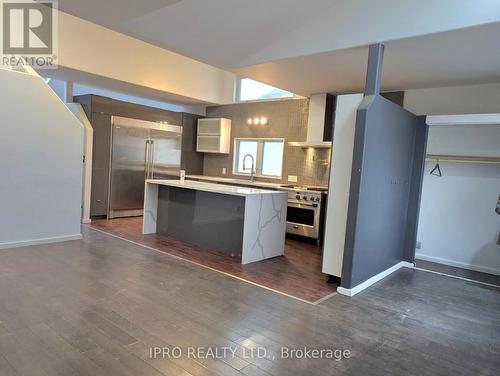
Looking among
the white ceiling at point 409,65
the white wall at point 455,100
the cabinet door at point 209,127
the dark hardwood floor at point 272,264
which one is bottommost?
the dark hardwood floor at point 272,264

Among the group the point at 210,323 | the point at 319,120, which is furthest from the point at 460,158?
the point at 210,323

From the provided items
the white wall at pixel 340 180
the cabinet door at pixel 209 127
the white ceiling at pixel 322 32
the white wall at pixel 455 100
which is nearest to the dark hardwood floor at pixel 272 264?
the white wall at pixel 340 180

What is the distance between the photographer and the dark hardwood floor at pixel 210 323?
6.89 ft

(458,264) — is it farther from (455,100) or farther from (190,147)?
(190,147)

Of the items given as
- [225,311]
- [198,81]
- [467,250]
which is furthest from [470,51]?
[198,81]

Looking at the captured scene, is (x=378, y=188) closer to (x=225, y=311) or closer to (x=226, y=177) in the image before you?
(x=225, y=311)

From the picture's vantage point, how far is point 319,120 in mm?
5895

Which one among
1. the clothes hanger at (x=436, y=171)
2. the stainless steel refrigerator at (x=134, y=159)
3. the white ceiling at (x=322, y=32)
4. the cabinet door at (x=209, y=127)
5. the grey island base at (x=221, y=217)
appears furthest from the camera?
the cabinet door at (x=209, y=127)

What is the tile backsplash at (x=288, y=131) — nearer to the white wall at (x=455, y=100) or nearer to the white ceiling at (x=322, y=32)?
the white wall at (x=455, y=100)

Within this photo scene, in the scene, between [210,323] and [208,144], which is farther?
[208,144]

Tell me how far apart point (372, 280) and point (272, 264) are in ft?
3.91
